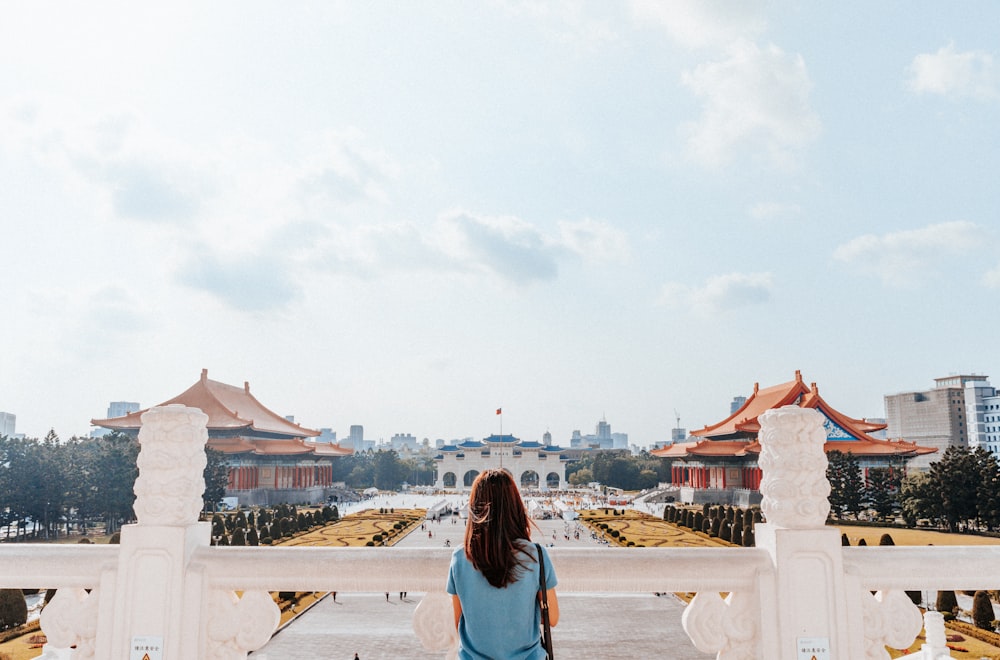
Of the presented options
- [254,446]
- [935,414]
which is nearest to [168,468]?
[254,446]

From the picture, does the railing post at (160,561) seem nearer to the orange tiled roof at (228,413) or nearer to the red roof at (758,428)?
the red roof at (758,428)

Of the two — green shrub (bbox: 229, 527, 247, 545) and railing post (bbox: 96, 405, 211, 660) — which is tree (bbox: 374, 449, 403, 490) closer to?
green shrub (bbox: 229, 527, 247, 545)

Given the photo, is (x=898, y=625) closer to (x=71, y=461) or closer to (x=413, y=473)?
(x=71, y=461)

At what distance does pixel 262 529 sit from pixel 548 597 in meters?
27.5

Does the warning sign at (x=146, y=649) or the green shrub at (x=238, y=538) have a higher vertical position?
the warning sign at (x=146, y=649)

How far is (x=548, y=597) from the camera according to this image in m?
2.16

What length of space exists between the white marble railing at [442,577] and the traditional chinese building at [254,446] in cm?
3799

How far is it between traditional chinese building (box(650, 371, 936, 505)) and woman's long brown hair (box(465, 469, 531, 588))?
35.4 meters

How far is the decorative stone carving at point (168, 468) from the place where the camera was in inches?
111

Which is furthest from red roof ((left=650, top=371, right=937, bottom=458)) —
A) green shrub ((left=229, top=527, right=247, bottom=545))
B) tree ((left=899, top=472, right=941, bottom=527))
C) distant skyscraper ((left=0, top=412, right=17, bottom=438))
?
distant skyscraper ((left=0, top=412, right=17, bottom=438))

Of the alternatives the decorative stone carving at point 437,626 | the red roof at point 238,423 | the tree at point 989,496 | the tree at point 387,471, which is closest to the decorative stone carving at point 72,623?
the decorative stone carving at point 437,626

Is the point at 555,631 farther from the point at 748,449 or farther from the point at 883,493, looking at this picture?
the point at 748,449

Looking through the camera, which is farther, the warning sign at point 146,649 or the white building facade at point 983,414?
the white building facade at point 983,414

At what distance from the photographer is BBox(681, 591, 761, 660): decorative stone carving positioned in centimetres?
277
